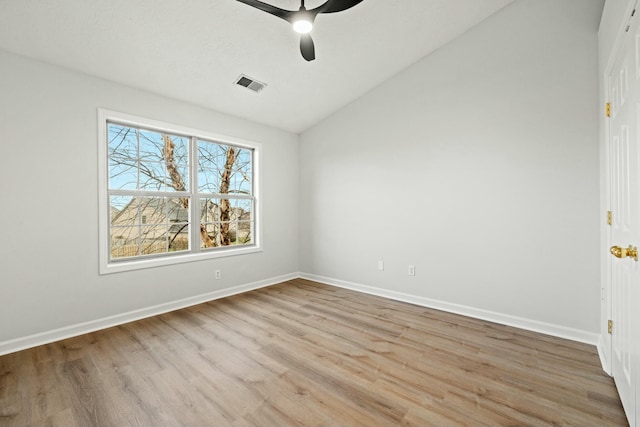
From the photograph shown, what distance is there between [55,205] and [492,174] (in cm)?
414

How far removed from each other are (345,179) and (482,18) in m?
2.33

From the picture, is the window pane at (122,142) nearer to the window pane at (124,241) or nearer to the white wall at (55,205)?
the white wall at (55,205)

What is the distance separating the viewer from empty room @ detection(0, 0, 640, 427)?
5.71ft

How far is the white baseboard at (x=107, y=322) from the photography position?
235 centimetres

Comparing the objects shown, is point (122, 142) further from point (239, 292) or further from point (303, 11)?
point (303, 11)

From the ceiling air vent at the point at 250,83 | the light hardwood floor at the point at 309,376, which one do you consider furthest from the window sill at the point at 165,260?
the ceiling air vent at the point at 250,83

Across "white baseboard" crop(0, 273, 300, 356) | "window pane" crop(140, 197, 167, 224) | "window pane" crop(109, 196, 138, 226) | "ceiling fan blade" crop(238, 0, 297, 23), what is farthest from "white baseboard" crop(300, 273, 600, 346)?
"ceiling fan blade" crop(238, 0, 297, 23)

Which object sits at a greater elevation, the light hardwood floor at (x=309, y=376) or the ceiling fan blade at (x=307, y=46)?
the ceiling fan blade at (x=307, y=46)

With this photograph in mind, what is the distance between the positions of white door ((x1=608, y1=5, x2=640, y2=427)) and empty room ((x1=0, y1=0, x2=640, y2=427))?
0.9 inches

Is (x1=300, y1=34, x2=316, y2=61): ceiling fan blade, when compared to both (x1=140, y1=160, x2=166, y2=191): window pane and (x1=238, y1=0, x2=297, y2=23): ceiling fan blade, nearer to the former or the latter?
(x1=238, y1=0, x2=297, y2=23): ceiling fan blade

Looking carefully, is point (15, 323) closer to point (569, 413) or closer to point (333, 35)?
point (333, 35)

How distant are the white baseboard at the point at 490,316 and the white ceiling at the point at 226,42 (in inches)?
106

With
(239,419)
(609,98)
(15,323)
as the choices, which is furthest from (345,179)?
(15,323)

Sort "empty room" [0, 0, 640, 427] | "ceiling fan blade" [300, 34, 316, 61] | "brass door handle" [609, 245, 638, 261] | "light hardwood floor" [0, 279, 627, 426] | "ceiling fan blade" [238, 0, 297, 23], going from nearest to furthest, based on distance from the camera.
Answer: "brass door handle" [609, 245, 638, 261] → "light hardwood floor" [0, 279, 627, 426] → "empty room" [0, 0, 640, 427] → "ceiling fan blade" [238, 0, 297, 23] → "ceiling fan blade" [300, 34, 316, 61]
